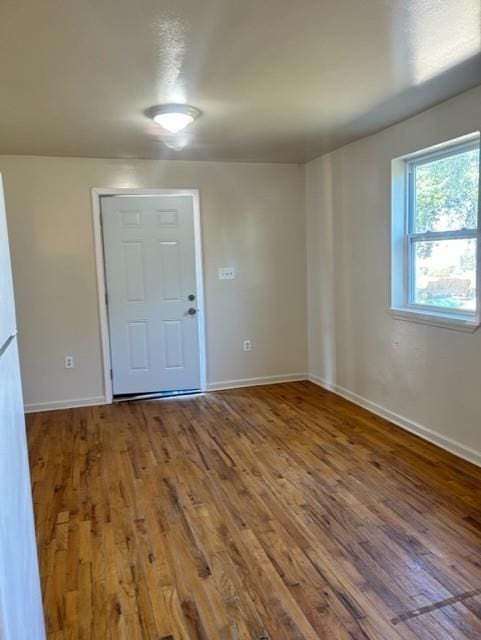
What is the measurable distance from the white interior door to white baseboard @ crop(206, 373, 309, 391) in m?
0.30

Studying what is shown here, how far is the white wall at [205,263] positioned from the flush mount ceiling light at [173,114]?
155 cm

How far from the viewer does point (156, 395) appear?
16.1ft

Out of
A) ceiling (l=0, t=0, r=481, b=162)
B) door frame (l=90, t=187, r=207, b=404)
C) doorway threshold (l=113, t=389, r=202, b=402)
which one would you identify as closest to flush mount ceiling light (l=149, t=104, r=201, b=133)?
ceiling (l=0, t=0, r=481, b=162)

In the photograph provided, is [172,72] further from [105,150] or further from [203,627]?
[203,627]

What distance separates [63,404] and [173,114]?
9.67 ft

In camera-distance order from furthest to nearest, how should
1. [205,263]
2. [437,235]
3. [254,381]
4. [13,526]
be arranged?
[254,381], [205,263], [437,235], [13,526]

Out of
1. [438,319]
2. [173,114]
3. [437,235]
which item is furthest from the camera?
[437,235]

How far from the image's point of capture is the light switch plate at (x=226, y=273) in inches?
196

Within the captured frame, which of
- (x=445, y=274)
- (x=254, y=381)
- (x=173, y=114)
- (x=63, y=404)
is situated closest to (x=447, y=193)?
(x=445, y=274)

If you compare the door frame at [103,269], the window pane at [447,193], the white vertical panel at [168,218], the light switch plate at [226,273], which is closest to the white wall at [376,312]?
the window pane at [447,193]

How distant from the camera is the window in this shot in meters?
3.14

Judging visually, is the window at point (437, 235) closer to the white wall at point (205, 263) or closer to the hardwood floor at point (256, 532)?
the hardwood floor at point (256, 532)

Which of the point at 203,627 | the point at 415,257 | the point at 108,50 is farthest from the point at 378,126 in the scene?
the point at 203,627

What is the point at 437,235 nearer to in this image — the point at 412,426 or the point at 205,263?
the point at 412,426
